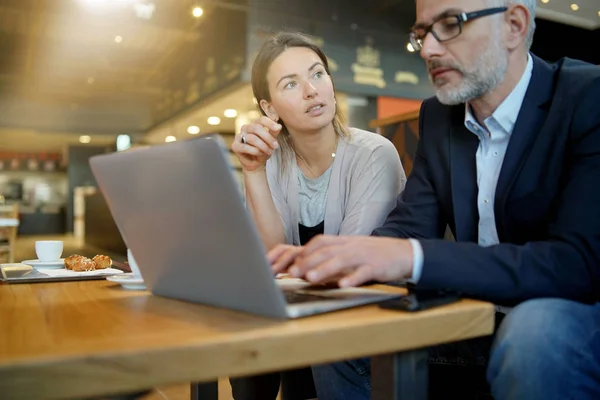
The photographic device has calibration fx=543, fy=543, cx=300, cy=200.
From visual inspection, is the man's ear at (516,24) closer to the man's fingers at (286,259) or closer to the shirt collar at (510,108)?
the shirt collar at (510,108)

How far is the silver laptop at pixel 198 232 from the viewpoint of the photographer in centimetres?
65

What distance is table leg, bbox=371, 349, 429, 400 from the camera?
27.2 inches

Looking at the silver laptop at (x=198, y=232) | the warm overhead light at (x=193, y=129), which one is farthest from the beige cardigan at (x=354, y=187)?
the warm overhead light at (x=193, y=129)

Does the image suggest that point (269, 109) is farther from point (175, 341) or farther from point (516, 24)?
point (175, 341)

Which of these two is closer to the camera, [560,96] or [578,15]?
[560,96]

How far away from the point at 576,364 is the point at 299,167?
122 centimetres

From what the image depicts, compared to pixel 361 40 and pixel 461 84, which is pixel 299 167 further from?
pixel 361 40

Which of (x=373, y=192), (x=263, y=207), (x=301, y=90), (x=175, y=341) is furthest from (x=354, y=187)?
(x=175, y=341)

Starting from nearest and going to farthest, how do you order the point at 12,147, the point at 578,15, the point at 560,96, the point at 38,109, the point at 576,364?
the point at 576,364, the point at 560,96, the point at 578,15, the point at 38,109, the point at 12,147

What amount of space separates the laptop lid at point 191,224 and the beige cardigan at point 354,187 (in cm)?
77

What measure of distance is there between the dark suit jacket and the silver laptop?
0.57 ft

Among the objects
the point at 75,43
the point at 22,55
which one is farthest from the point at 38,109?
the point at 75,43

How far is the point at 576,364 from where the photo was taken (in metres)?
0.74

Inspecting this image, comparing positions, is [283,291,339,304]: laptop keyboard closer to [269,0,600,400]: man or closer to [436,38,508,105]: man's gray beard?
[269,0,600,400]: man
